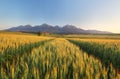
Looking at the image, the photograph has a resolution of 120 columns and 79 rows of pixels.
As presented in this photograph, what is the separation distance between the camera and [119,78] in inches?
105

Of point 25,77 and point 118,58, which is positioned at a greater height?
point 25,77

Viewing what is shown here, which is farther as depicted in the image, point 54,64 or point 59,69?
point 54,64

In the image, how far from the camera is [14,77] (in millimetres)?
2822

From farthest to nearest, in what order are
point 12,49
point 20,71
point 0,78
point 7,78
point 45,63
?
point 12,49
point 45,63
point 20,71
point 0,78
point 7,78

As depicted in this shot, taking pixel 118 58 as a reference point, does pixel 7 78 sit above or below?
above

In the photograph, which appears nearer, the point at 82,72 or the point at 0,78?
the point at 0,78

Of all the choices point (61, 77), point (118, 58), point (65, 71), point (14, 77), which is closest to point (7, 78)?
point (14, 77)

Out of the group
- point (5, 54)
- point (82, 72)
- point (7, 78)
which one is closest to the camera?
point (7, 78)

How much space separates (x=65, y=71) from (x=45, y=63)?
0.81m

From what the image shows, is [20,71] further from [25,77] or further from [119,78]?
[119,78]

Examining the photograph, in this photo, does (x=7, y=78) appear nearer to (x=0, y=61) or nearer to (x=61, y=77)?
(x=61, y=77)

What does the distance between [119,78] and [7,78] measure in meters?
1.32

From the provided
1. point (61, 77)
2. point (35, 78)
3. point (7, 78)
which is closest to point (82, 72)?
point (61, 77)

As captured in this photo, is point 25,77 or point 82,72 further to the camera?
point 82,72
